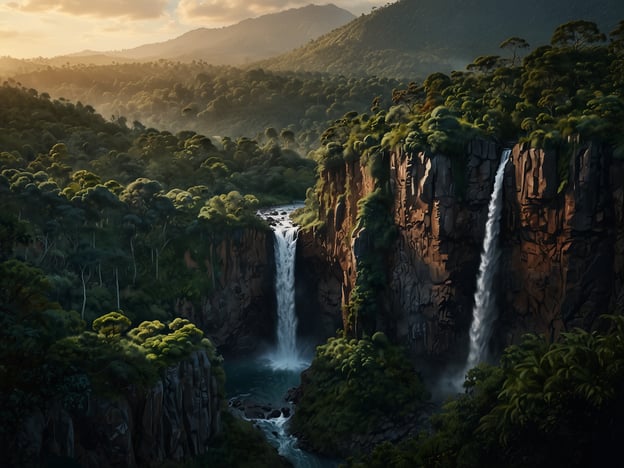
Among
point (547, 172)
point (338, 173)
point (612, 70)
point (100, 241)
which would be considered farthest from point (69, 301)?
point (612, 70)

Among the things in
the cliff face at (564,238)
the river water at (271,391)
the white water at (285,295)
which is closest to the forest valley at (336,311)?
the cliff face at (564,238)

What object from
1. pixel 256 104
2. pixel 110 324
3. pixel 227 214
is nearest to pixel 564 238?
pixel 110 324

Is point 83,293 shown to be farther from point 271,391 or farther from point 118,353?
point 271,391

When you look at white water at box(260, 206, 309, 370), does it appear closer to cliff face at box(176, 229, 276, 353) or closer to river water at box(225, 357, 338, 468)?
cliff face at box(176, 229, 276, 353)

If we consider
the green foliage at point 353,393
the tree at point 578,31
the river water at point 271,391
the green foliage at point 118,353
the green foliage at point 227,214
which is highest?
the tree at point 578,31

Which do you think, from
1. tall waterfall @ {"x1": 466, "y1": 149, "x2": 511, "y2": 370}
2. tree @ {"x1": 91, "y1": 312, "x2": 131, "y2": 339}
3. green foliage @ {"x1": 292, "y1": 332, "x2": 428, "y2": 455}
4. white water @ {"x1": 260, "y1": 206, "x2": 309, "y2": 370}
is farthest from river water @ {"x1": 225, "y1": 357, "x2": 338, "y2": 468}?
tall waterfall @ {"x1": 466, "y1": 149, "x2": 511, "y2": 370}

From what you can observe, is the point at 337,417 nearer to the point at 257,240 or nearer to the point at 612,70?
the point at 257,240

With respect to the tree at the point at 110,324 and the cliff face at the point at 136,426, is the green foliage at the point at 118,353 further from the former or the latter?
the cliff face at the point at 136,426
